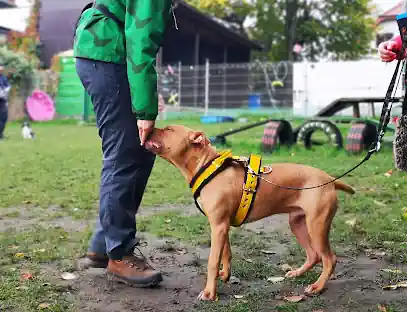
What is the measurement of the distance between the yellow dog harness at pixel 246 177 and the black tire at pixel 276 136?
21.7 feet

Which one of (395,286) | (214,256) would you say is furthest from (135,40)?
(395,286)

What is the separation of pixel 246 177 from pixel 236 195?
120mm

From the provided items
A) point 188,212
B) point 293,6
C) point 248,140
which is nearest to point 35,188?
point 188,212

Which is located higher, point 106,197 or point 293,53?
point 293,53

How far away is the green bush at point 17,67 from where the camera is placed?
21781 mm

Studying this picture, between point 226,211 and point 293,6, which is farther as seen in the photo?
point 293,6

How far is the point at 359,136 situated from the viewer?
30.7 feet

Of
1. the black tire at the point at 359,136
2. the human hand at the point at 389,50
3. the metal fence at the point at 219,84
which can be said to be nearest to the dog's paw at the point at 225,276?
the human hand at the point at 389,50

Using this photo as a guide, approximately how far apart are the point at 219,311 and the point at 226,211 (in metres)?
0.54

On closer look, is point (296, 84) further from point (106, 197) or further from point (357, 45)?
point (106, 197)

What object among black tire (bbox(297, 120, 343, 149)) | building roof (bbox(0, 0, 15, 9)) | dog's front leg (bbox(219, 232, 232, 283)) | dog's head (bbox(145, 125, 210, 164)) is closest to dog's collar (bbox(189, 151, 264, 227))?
dog's head (bbox(145, 125, 210, 164))

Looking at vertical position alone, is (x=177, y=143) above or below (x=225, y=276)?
above

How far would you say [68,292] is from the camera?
326cm

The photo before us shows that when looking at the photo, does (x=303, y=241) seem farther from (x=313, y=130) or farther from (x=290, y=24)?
(x=290, y=24)
